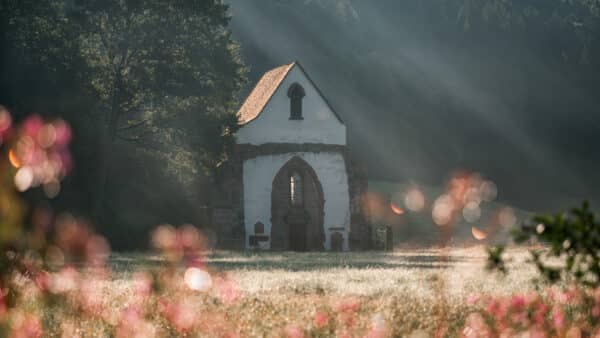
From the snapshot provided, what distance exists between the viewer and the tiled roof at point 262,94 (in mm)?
43931

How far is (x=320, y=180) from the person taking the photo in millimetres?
44062

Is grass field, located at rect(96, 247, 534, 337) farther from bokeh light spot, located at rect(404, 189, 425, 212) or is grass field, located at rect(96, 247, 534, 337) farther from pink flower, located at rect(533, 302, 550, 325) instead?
bokeh light spot, located at rect(404, 189, 425, 212)

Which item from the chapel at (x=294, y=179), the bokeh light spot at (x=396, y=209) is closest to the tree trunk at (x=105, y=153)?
the chapel at (x=294, y=179)

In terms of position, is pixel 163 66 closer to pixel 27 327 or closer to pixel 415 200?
pixel 27 327

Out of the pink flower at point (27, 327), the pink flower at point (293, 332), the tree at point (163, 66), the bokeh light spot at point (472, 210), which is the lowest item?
the pink flower at point (293, 332)

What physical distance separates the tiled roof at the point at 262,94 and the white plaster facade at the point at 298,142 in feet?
0.82

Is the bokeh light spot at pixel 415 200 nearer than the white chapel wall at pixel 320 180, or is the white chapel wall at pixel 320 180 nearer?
the white chapel wall at pixel 320 180

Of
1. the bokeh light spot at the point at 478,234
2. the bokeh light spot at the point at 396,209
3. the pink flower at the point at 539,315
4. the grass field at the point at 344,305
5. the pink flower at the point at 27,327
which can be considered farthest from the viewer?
the bokeh light spot at the point at 396,209

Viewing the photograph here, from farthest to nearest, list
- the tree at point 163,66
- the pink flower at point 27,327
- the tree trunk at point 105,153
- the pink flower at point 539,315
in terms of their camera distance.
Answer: the tree at point 163,66
the tree trunk at point 105,153
the pink flower at point 539,315
the pink flower at point 27,327

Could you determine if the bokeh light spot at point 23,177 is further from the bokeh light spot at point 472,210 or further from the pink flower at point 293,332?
the pink flower at point 293,332

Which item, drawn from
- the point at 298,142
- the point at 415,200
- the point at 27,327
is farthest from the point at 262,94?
the point at 27,327

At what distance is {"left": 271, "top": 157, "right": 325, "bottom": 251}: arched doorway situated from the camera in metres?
43.1

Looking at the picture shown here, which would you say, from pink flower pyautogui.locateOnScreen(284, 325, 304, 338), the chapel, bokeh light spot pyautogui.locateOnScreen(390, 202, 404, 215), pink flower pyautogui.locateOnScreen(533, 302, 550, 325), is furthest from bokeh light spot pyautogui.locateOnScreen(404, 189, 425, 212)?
pink flower pyautogui.locateOnScreen(284, 325, 304, 338)

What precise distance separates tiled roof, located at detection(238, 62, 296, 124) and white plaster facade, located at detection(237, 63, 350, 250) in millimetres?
249
